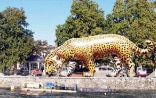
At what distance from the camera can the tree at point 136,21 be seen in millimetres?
60250

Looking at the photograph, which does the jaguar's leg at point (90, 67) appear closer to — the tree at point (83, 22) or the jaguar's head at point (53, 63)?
the jaguar's head at point (53, 63)

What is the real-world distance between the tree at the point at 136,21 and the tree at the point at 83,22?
2.14m

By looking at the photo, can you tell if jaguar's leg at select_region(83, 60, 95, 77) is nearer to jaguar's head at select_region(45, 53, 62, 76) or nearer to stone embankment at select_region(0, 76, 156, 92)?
stone embankment at select_region(0, 76, 156, 92)

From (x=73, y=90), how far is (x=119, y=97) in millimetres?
6774

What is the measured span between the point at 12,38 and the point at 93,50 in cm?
2513

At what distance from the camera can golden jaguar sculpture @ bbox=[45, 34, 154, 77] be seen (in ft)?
158

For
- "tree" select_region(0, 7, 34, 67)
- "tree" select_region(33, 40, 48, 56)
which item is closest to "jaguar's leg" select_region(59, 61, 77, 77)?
"tree" select_region(0, 7, 34, 67)

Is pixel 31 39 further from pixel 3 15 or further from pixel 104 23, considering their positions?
pixel 104 23

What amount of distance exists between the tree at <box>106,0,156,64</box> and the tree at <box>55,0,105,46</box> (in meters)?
2.14

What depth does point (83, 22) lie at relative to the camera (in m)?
62.7

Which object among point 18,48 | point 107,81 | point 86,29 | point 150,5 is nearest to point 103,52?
point 107,81

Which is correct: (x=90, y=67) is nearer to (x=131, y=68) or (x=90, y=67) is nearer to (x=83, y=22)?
(x=131, y=68)

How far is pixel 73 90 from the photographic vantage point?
46094 mm

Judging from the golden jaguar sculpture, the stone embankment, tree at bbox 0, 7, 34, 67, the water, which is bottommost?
the water
